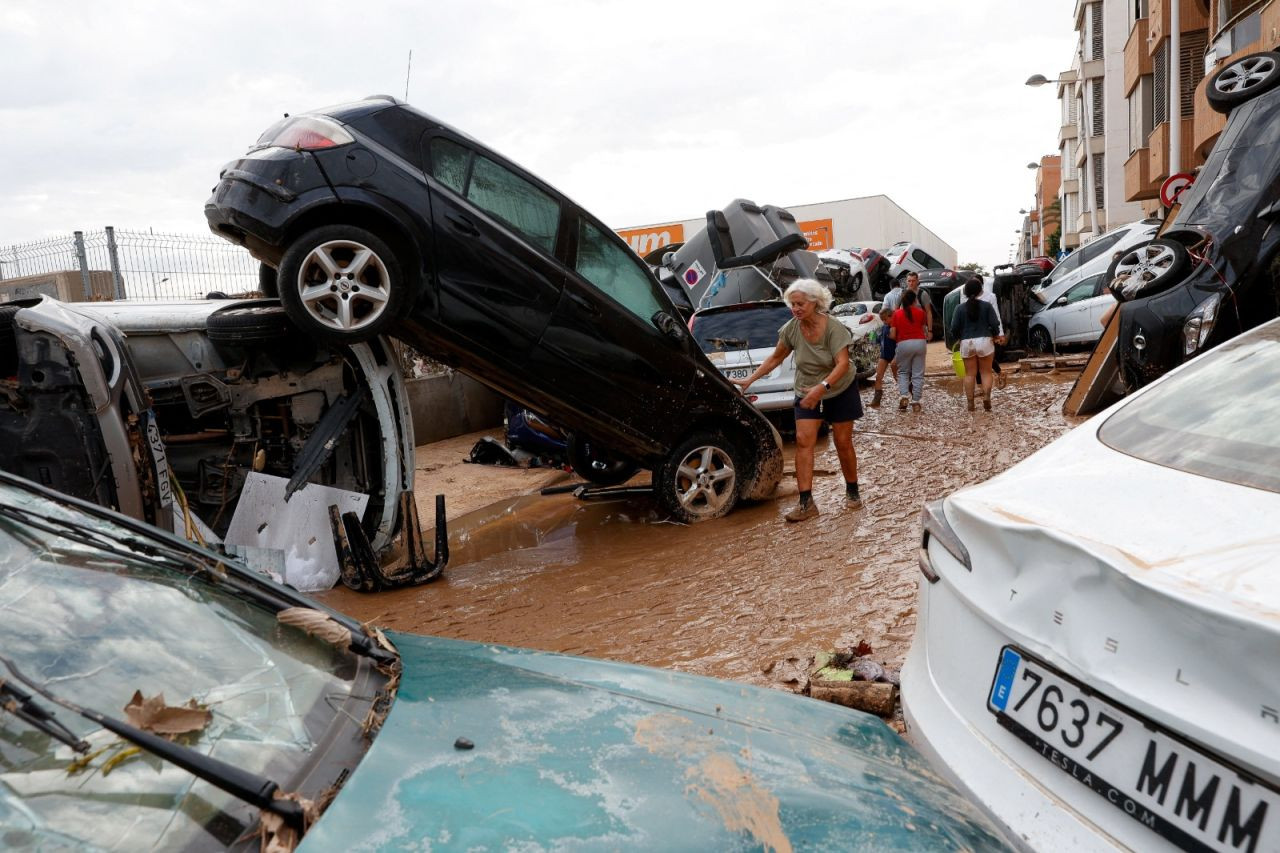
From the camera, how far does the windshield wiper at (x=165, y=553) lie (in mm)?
2107

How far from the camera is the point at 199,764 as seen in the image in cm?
148

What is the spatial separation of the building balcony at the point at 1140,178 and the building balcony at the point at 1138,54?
2.25 m

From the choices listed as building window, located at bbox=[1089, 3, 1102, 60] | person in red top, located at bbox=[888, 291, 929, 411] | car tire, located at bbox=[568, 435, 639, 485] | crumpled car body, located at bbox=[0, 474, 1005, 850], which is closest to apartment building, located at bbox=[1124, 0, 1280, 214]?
person in red top, located at bbox=[888, 291, 929, 411]

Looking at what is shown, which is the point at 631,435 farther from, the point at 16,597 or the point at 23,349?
the point at 16,597

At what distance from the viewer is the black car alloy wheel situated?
7238 millimetres

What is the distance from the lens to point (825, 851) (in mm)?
1580

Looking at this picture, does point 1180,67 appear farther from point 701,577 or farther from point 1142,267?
point 701,577

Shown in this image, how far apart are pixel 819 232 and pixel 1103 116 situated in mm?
12528

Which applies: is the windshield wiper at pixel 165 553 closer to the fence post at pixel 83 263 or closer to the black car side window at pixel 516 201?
the black car side window at pixel 516 201

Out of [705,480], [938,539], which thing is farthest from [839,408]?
[938,539]

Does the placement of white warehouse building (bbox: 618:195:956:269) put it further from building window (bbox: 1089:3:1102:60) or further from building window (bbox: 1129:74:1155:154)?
building window (bbox: 1129:74:1155:154)

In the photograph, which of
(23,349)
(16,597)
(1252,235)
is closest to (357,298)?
(23,349)

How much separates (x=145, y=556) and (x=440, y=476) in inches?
327

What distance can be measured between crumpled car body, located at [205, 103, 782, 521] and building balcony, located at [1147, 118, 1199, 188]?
18425mm
